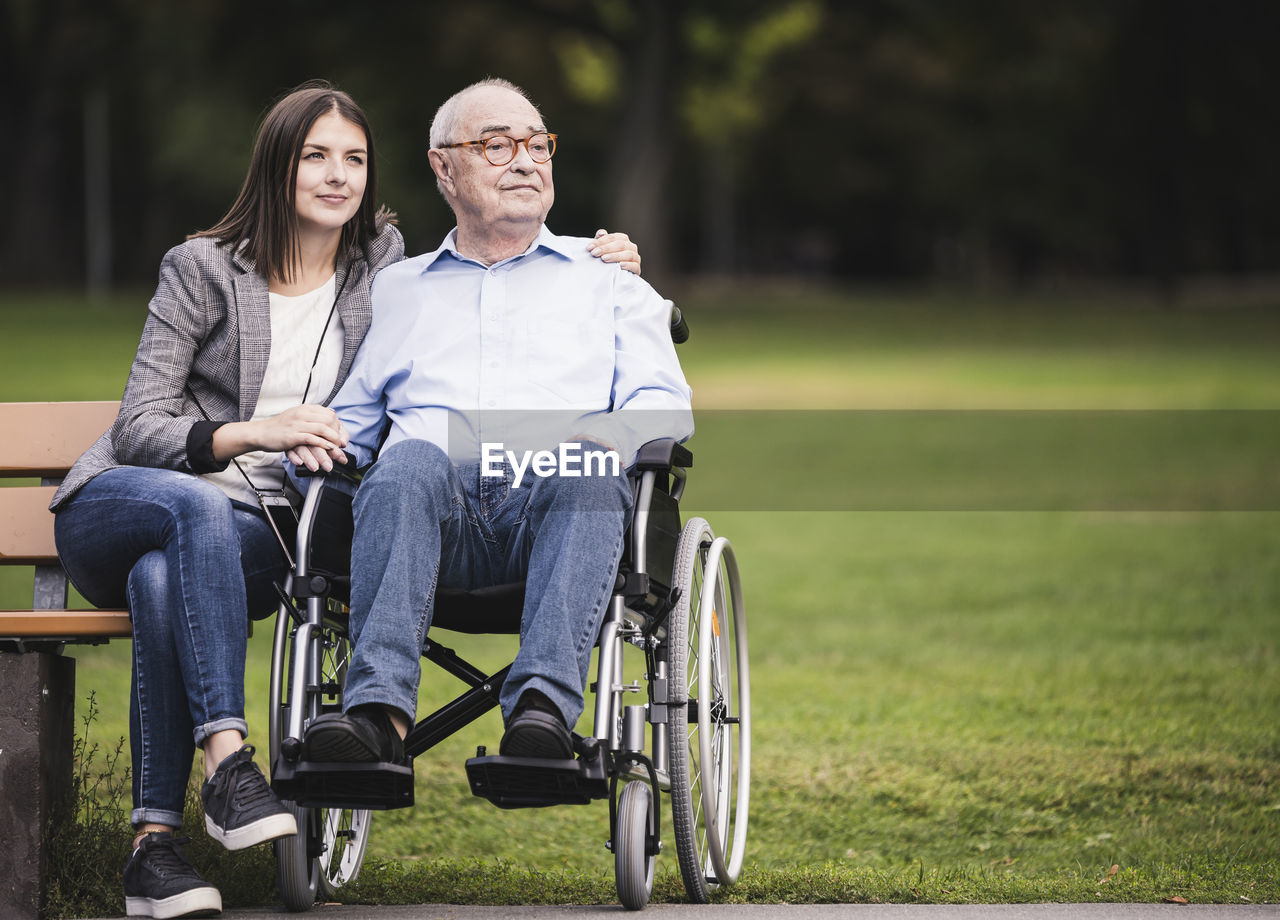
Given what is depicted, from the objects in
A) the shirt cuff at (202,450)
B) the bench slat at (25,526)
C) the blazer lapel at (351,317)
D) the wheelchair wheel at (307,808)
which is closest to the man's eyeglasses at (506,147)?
the blazer lapel at (351,317)

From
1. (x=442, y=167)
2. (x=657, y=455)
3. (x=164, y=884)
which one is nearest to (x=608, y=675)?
(x=657, y=455)

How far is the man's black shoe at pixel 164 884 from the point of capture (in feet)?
12.0

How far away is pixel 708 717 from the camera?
396 cm

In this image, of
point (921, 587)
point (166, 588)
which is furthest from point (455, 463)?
point (921, 587)

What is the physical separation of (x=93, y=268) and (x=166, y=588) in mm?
49406

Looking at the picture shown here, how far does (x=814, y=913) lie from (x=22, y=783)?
1736 mm

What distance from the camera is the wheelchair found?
3506 millimetres

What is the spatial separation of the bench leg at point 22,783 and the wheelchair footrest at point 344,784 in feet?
2.27

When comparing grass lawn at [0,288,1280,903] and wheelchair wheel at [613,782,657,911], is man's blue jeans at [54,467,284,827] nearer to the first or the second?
grass lawn at [0,288,1280,903]

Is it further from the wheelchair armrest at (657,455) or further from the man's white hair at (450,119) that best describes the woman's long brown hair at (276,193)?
the wheelchair armrest at (657,455)

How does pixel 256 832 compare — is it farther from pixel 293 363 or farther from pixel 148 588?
pixel 293 363

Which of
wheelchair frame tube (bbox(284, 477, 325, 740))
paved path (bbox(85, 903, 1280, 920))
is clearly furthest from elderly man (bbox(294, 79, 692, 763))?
paved path (bbox(85, 903, 1280, 920))

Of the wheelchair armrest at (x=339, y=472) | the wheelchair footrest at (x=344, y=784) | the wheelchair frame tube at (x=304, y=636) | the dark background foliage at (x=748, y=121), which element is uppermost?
the dark background foliage at (x=748, y=121)

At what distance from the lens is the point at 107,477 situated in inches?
157
